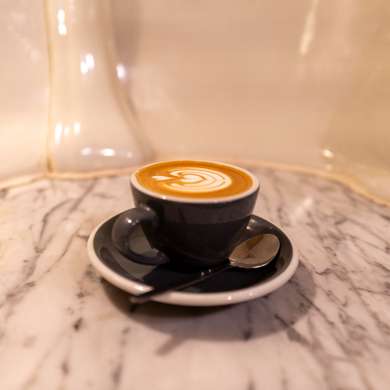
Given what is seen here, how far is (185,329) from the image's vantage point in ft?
1.16

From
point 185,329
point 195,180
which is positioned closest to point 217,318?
point 185,329

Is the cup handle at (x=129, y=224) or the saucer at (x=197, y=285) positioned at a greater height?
the cup handle at (x=129, y=224)

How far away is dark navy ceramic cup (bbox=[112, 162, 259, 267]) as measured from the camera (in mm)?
366

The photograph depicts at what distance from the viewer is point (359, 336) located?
1.20ft

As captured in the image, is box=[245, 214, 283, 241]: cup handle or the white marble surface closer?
the white marble surface

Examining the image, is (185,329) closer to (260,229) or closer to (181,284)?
(181,284)

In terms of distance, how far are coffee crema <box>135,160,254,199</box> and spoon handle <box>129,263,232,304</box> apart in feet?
0.23

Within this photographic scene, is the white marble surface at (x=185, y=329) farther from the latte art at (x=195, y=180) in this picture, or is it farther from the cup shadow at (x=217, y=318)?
the latte art at (x=195, y=180)

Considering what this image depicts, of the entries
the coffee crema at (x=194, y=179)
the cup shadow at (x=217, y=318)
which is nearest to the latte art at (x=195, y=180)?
the coffee crema at (x=194, y=179)

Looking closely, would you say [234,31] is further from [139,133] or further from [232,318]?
[232,318]

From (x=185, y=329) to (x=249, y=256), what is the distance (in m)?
A: 0.11

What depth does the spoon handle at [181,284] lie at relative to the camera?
Result: 12.8 inches

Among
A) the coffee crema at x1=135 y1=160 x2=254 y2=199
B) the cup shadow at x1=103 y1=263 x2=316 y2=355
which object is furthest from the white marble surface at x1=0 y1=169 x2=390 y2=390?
the coffee crema at x1=135 y1=160 x2=254 y2=199

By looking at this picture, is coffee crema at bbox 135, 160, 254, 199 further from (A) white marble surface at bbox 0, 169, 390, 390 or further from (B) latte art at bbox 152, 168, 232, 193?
(A) white marble surface at bbox 0, 169, 390, 390
